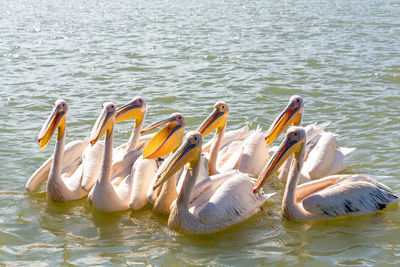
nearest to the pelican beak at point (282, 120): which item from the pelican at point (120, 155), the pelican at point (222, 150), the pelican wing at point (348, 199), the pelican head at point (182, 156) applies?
the pelican at point (222, 150)

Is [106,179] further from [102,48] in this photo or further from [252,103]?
[102,48]

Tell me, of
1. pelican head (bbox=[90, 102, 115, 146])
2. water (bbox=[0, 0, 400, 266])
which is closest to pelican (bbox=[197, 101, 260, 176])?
water (bbox=[0, 0, 400, 266])

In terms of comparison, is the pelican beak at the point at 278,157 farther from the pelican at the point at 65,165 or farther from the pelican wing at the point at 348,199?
the pelican at the point at 65,165

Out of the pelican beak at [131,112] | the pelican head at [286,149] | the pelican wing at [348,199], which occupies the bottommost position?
the pelican wing at [348,199]

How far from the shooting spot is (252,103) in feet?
27.5

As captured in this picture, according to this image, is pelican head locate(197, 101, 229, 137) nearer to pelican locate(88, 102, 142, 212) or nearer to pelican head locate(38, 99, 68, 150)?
pelican locate(88, 102, 142, 212)

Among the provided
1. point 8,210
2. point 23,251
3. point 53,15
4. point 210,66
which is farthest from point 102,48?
point 23,251

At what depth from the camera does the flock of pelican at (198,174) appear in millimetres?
4812

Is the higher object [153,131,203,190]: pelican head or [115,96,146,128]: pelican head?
[115,96,146,128]: pelican head

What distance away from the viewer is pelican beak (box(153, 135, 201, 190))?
4.74 metres

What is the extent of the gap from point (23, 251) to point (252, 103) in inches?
178

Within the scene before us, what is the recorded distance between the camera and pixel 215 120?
5.79m

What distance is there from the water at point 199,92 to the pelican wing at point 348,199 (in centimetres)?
12

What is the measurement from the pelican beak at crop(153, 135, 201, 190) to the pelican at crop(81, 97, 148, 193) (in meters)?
0.89
